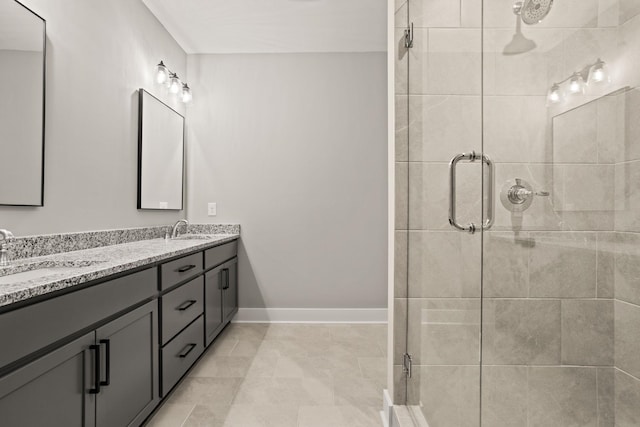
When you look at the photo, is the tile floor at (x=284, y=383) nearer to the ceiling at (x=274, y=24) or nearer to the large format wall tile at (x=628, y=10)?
the large format wall tile at (x=628, y=10)

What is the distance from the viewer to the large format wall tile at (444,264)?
3.87 ft

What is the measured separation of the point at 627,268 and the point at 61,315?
1.55 metres

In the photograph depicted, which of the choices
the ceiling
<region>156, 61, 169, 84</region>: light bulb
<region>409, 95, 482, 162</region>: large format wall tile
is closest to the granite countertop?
<region>409, 95, 482, 162</region>: large format wall tile

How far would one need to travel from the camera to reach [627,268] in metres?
0.87

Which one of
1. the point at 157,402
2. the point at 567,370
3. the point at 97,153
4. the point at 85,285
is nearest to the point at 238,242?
the point at 97,153

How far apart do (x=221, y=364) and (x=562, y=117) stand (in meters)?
2.37

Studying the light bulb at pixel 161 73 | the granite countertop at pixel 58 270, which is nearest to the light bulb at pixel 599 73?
the granite countertop at pixel 58 270

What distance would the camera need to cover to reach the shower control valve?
974mm

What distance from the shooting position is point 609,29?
2.67ft

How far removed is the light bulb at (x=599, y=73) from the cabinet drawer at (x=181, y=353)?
2.01 metres

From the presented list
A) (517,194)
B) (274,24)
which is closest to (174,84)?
(274,24)

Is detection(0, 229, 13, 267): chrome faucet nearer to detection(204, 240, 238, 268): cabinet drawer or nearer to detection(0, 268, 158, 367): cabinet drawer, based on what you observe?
detection(0, 268, 158, 367): cabinet drawer

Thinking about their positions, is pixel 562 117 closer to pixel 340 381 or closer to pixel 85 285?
pixel 85 285

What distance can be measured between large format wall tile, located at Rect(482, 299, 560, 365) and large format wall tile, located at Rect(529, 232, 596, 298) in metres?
0.04
